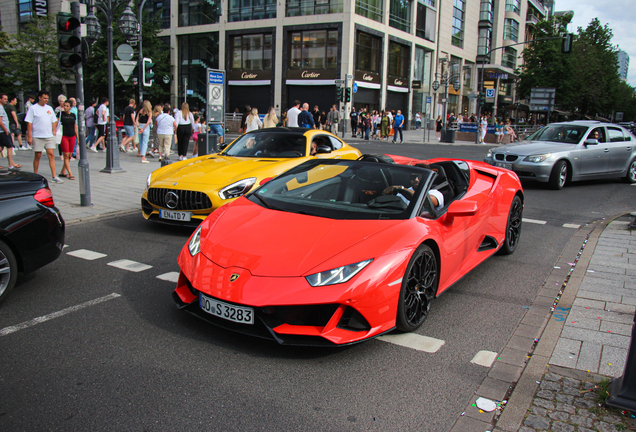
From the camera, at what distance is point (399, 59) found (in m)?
45.2

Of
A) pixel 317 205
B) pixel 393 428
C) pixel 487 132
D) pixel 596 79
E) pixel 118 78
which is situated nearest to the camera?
pixel 393 428

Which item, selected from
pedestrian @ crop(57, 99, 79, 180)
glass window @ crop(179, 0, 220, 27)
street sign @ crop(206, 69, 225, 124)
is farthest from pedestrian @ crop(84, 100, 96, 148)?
glass window @ crop(179, 0, 220, 27)

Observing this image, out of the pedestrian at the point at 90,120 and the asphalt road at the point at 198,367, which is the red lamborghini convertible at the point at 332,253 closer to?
the asphalt road at the point at 198,367

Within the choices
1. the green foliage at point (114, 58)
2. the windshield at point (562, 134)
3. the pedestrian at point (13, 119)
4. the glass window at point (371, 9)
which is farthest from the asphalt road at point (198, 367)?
the glass window at point (371, 9)

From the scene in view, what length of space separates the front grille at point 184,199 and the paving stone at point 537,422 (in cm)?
466

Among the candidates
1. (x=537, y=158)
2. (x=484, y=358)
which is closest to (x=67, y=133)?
(x=484, y=358)

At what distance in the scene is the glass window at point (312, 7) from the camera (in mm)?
38844

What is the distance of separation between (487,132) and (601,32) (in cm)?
3180

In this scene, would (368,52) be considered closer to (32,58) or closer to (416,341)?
(32,58)

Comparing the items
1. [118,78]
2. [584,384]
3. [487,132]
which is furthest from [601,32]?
[584,384]

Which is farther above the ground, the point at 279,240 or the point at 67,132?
the point at 67,132

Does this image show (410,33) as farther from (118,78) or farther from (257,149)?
(257,149)

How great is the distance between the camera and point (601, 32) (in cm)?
5700

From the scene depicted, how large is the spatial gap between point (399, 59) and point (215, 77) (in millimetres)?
33494
